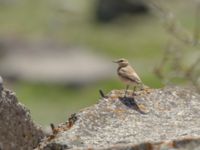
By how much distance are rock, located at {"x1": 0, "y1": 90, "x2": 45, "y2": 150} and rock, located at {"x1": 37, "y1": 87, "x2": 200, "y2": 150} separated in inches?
12.0

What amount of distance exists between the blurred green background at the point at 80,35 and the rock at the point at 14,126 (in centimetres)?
1674

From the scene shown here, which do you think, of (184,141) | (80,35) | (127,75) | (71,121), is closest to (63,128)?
(71,121)

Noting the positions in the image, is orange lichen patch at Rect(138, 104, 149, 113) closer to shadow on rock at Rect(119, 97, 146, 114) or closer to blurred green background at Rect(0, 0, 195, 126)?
shadow on rock at Rect(119, 97, 146, 114)

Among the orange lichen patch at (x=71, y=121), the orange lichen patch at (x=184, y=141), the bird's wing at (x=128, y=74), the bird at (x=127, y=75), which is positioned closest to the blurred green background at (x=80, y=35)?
the bird at (x=127, y=75)

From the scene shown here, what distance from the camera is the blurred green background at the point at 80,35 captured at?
30438 mm

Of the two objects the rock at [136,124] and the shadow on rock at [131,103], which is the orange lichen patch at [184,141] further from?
the shadow on rock at [131,103]

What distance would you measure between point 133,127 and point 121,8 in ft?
114

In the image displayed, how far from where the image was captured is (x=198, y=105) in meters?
10.4

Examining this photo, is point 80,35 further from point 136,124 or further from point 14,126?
point 136,124

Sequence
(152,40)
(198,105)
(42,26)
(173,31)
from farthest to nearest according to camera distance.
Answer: (42,26) < (152,40) < (173,31) < (198,105)

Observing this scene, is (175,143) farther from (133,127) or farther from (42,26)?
(42,26)

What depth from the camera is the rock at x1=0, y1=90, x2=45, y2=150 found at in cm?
991

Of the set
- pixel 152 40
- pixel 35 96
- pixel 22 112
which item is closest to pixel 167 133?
pixel 22 112

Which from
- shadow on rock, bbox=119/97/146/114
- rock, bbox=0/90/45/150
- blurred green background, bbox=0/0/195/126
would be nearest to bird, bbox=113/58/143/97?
shadow on rock, bbox=119/97/146/114
